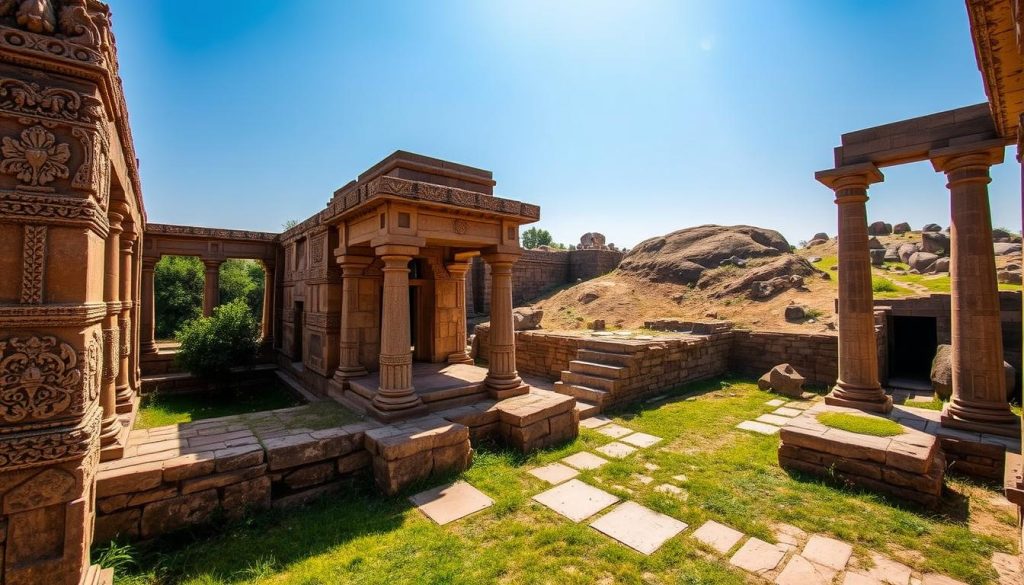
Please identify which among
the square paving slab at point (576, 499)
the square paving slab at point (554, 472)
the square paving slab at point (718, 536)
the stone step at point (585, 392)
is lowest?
the square paving slab at point (718, 536)

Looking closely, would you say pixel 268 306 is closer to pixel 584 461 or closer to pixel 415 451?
pixel 415 451

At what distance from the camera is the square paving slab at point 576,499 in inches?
173

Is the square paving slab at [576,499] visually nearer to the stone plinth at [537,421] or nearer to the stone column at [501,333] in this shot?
the stone plinth at [537,421]

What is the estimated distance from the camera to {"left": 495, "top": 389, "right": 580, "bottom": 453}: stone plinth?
5.95 m

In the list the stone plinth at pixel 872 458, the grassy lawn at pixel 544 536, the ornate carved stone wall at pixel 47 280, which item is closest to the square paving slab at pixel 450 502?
the grassy lawn at pixel 544 536

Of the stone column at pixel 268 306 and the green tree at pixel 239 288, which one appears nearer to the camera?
the stone column at pixel 268 306

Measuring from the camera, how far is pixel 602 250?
25734mm

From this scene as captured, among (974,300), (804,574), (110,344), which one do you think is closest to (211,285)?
(110,344)

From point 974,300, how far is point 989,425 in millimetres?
1719

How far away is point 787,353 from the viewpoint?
35.1 feet

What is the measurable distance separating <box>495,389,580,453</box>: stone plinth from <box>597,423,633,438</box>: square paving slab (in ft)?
1.78

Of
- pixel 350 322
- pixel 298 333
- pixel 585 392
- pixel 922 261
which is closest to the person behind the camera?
pixel 350 322

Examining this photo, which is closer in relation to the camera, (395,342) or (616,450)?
(395,342)

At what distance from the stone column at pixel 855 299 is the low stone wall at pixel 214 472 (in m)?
7.40
